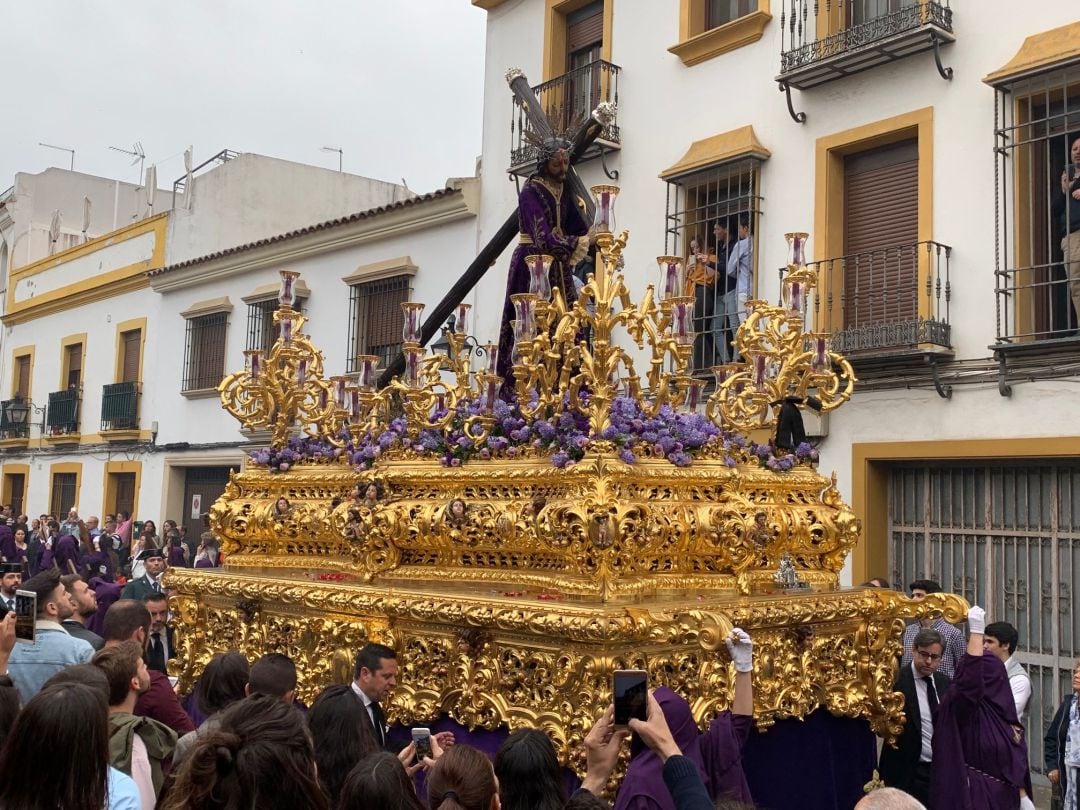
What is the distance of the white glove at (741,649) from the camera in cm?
413

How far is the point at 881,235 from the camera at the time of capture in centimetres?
953

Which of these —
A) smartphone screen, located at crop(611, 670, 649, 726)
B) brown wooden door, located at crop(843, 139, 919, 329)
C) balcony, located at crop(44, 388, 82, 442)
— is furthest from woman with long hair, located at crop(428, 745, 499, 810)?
balcony, located at crop(44, 388, 82, 442)

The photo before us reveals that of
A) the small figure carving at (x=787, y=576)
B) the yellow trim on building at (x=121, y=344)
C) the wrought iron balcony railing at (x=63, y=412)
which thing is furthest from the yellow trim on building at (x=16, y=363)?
the small figure carving at (x=787, y=576)

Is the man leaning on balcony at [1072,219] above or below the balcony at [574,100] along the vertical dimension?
below

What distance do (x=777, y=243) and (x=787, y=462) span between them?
16.3 ft

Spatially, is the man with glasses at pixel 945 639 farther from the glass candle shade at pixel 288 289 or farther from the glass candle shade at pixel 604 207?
the glass candle shade at pixel 288 289

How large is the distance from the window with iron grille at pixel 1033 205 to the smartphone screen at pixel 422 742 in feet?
19.7

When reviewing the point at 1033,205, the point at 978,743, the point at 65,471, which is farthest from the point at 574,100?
the point at 65,471

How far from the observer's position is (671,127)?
1103cm

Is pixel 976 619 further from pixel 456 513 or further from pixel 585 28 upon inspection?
pixel 585 28

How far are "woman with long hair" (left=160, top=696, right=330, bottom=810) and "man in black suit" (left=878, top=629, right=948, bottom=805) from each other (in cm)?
353

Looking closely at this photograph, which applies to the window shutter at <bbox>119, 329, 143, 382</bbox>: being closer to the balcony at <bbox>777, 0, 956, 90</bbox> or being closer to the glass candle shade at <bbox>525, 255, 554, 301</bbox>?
the balcony at <bbox>777, 0, 956, 90</bbox>

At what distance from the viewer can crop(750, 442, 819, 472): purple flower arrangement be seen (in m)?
5.39

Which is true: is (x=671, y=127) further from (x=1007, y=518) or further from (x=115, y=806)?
(x=115, y=806)
